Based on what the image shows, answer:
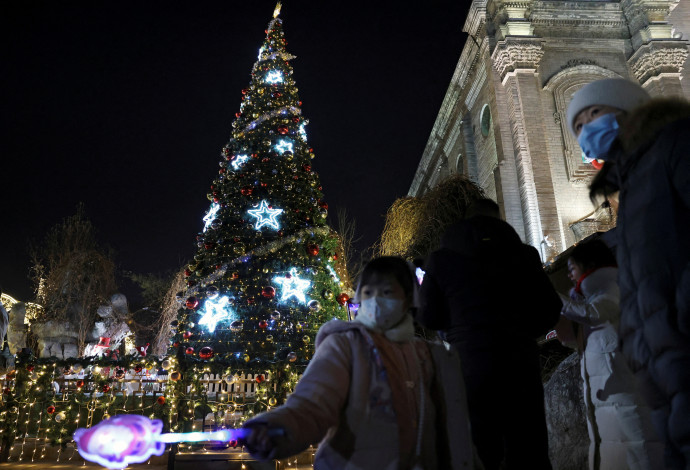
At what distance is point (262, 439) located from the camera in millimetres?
1448

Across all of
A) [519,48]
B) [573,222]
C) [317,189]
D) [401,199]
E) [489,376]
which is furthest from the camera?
[519,48]

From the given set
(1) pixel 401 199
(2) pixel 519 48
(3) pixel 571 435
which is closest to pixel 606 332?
(3) pixel 571 435

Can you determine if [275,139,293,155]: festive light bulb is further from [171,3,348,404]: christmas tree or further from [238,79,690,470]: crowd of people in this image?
[238,79,690,470]: crowd of people

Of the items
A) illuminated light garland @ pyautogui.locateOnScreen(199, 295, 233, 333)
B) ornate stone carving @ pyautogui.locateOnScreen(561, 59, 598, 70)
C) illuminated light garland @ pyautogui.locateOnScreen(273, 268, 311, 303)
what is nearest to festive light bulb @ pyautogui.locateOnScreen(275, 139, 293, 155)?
illuminated light garland @ pyautogui.locateOnScreen(273, 268, 311, 303)

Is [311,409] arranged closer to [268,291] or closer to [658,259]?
[658,259]

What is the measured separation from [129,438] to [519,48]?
61.3 ft

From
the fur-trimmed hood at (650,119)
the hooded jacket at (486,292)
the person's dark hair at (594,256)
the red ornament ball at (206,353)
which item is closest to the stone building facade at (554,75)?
the red ornament ball at (206,353)

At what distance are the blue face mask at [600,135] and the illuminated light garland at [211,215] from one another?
873 cm

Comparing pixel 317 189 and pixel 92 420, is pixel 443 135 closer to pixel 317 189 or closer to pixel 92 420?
pixel 317 189

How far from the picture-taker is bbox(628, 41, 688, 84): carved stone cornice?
17.1 m

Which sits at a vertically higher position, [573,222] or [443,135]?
[443,135]

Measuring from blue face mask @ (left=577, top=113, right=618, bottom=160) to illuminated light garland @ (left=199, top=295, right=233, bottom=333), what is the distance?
7.75 metres

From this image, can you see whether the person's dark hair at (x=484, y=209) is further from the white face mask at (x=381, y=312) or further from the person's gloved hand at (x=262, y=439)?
the person's gloved hand at (x=262, y=439)

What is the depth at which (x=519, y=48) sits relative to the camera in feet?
56.3
